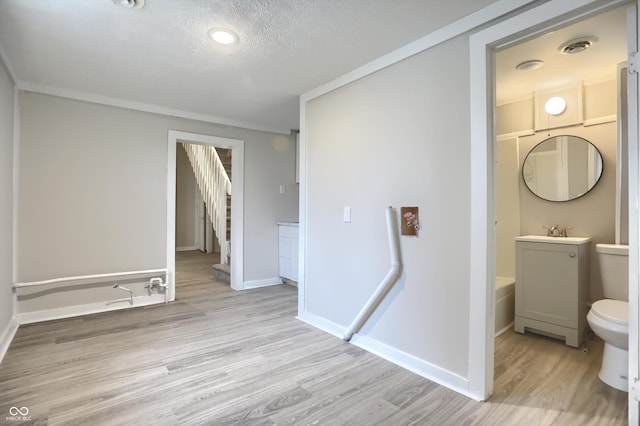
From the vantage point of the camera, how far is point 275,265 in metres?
4.62

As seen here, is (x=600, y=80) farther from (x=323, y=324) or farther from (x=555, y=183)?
(x=323, y=324)

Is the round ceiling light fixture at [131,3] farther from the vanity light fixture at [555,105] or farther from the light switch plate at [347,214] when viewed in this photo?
the vanity light fixture at [555,105]

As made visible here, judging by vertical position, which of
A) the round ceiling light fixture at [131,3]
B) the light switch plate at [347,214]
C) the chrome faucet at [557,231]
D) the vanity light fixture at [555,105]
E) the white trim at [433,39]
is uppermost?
the round ceiling light fixture at [131,3]

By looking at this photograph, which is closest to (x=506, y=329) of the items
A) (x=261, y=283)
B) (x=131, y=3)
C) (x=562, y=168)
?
(x=562, y=168)

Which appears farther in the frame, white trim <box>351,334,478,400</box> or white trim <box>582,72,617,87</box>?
white trim <box>582,72,617,87</box>

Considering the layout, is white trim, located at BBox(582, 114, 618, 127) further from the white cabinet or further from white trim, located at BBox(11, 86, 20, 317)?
white trim, located at BBox(11, 86, 20, 317)

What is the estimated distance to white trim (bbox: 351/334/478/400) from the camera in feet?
6.26

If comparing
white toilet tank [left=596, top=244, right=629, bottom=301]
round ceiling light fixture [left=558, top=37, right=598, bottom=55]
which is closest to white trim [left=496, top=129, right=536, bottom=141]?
round ceiling light fixture [left=558, top=37, right=598, bottom=55]

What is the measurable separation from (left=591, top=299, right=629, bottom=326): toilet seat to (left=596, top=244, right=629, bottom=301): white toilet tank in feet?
0.99

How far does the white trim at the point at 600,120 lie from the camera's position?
8.76ft

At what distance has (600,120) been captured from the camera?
2734 mm

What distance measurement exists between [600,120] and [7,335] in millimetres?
5233

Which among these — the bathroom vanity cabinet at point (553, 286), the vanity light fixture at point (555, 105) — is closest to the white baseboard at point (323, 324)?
the bathroom vanity cabinet at point (553, 286)

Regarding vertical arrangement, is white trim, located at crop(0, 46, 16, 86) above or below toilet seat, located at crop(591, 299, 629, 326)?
above
